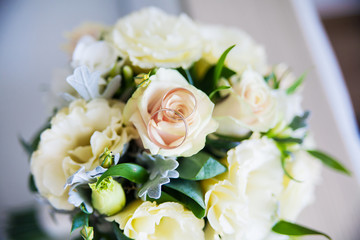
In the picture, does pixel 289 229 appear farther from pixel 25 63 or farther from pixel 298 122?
pixel 25 63

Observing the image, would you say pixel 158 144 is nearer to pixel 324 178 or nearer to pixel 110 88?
pixel 110 88

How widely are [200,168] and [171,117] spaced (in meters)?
0.08

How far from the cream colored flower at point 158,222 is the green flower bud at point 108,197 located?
11 millimetres

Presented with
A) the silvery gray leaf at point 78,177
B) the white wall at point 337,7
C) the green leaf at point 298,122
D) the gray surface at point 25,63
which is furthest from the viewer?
the white wall at point 337,7

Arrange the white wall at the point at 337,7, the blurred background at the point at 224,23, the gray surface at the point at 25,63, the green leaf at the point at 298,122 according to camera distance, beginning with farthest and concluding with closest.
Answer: the white wall at the point at 337,7 < the gray surface at the point at 25,63 < the blurred background at the point at 224,23 < the green leaf at the point at 298,122

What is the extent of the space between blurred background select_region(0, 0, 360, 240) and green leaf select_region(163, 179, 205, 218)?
0.46 m

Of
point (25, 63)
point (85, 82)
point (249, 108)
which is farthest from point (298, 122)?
point (25, 63)

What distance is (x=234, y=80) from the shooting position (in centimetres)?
47

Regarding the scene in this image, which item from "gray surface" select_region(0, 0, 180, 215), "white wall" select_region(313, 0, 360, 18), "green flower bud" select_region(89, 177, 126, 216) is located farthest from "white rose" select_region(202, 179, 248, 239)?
"white wall" select_region(313, 0, 360, 18)

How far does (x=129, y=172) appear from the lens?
0.36 metres

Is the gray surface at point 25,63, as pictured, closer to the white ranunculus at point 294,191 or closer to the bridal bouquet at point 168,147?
the bridal bouquet at point 168,147

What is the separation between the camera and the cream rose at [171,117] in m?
0.34

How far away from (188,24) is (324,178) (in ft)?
1.78

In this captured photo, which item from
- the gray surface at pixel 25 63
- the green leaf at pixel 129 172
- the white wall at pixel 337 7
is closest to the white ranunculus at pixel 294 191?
the green leaf at pixel 129 172
